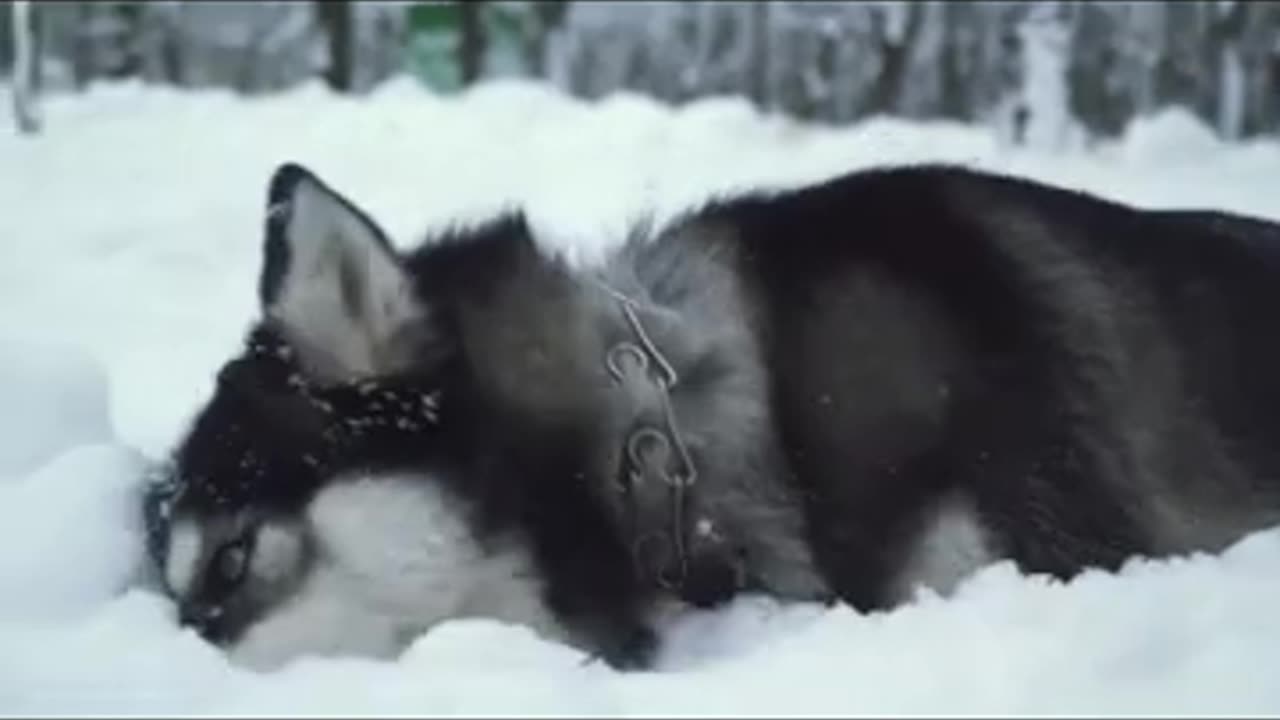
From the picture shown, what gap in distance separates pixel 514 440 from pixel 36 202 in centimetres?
416

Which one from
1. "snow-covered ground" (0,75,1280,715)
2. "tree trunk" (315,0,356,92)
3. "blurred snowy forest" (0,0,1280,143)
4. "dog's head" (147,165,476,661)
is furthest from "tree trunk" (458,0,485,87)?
"dog's head" (147,165,476,661)

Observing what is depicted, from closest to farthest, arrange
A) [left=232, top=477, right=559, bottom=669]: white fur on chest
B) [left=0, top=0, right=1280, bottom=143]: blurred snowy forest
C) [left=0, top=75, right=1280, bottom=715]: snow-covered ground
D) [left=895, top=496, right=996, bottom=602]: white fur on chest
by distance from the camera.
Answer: [left=0, top=75, right=1280, bottom=715]: snow-covered ground → [left=232, top=477, right=559, bottom=669]: white fur on chest → [left=895, top=496, right=996, bottom=602]: white fur on chest → [left=0, top=0, right=1280, bottom=143]: blurred snowy forest

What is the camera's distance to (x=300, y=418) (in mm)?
2643

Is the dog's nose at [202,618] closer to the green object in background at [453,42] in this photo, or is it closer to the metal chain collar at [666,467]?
the metal chain collar at [666,467]

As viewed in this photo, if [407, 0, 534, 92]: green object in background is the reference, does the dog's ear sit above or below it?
above

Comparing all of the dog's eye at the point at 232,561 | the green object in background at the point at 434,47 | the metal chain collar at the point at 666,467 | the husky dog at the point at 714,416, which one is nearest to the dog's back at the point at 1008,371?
the husky dog at the point at 714,416

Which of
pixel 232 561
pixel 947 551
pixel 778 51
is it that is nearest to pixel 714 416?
pixel 947 551

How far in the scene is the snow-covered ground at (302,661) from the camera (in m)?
2.06

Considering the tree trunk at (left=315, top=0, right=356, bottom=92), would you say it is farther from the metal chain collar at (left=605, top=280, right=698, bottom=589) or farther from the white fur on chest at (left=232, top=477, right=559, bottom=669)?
the white fur on chest at (left=232, top=477, right=559, bottom=669)

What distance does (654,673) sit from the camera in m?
2.28

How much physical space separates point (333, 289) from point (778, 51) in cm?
655

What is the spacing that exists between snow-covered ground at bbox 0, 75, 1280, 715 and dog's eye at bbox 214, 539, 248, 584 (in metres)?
0.10

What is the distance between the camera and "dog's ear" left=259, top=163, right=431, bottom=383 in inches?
102

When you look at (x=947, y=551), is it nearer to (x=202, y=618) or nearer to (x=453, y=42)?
(x=202, y=618)
